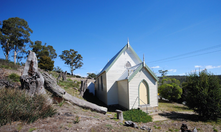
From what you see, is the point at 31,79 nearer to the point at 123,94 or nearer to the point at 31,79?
the point at 31,79

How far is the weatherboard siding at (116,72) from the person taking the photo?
13380 mm

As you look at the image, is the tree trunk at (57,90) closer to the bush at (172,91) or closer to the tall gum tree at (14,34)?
the bush at (172,91)

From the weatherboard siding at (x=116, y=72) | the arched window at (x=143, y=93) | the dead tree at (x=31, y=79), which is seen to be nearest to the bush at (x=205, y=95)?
the arched window at (x=143, y=93)

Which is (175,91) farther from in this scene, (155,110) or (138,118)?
(138,118)

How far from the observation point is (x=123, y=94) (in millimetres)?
12172

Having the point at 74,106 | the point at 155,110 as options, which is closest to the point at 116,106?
the point at 155,110

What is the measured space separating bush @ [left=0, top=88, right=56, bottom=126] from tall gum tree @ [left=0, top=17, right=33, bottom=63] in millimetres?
29657

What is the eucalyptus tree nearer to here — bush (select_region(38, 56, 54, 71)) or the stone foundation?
bush (select_region(38, 56, 54, 71))

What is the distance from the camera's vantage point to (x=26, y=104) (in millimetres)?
4391

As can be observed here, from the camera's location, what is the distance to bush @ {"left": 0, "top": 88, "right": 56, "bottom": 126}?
3811mm

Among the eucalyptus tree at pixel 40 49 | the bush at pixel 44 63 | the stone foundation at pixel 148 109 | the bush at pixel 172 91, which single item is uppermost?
the eucalyptus tree at pixel 40 49

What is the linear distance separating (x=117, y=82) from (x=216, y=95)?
863cm

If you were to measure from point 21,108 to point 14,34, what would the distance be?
105 ft

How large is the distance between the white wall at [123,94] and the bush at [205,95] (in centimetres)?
524
